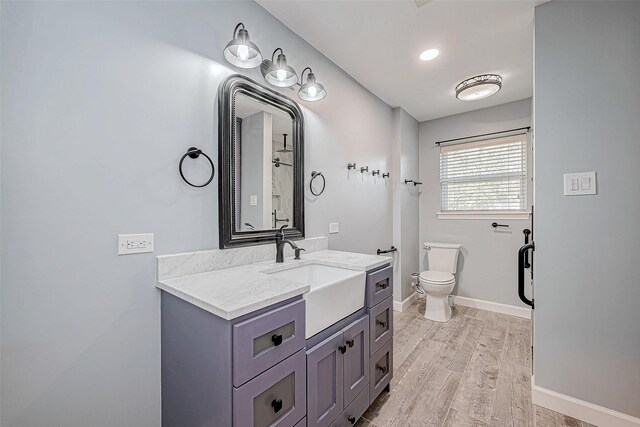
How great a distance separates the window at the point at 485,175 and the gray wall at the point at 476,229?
0.43 ft

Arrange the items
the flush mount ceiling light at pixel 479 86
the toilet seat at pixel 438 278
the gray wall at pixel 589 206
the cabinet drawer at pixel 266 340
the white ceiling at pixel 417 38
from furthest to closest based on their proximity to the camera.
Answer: the toilet seat at pixel 438 278, the flush mount ceiling light at pixel 479 86, the white ceiling at pixel 417 38, the gray wall at pixel 589 206, the cabinet drawer at pixel 266 340

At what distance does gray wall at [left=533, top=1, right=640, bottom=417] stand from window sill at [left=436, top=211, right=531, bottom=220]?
5.36ft

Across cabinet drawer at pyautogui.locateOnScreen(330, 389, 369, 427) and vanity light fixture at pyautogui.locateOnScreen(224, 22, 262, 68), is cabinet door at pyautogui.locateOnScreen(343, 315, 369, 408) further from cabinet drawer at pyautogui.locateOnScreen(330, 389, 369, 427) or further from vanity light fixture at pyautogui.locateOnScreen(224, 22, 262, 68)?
vanity light fixture at pyautogui.locateOnScreen(224, 22, 262, 68)

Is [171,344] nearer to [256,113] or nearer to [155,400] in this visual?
[155,400]

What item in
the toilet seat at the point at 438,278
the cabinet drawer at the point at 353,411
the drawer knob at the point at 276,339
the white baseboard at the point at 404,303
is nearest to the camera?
the drawer knob at the point at 276,339

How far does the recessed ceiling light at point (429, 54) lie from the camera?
2.17 m

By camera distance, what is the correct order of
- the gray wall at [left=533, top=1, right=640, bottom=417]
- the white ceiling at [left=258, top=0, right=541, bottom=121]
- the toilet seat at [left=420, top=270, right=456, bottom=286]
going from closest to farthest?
the gray wall at [left=533, top=1, right=640, bottom=417] → the white ceiling at [left=258, top=0, right=541, bottom=121] → the toilet seat at [left=420, top=270, right=456, bottom=286]

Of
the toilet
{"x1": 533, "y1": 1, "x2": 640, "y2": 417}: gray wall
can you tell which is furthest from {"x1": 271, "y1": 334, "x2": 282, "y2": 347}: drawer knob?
the toilet

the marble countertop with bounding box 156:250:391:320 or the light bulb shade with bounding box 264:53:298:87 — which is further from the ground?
the light bulb shade with bounding box 264:53:298:87

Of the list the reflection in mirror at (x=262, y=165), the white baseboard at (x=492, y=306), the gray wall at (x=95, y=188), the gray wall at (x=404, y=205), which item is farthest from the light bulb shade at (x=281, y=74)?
the white baseboard at (x=492, y=306)

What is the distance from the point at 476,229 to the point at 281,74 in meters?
3.02

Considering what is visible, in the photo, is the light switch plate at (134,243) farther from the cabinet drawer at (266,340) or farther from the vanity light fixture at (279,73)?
the vanity light fixture at (279,73)

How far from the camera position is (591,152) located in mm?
1523

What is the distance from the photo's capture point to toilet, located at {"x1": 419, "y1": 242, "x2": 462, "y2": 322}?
291cm
